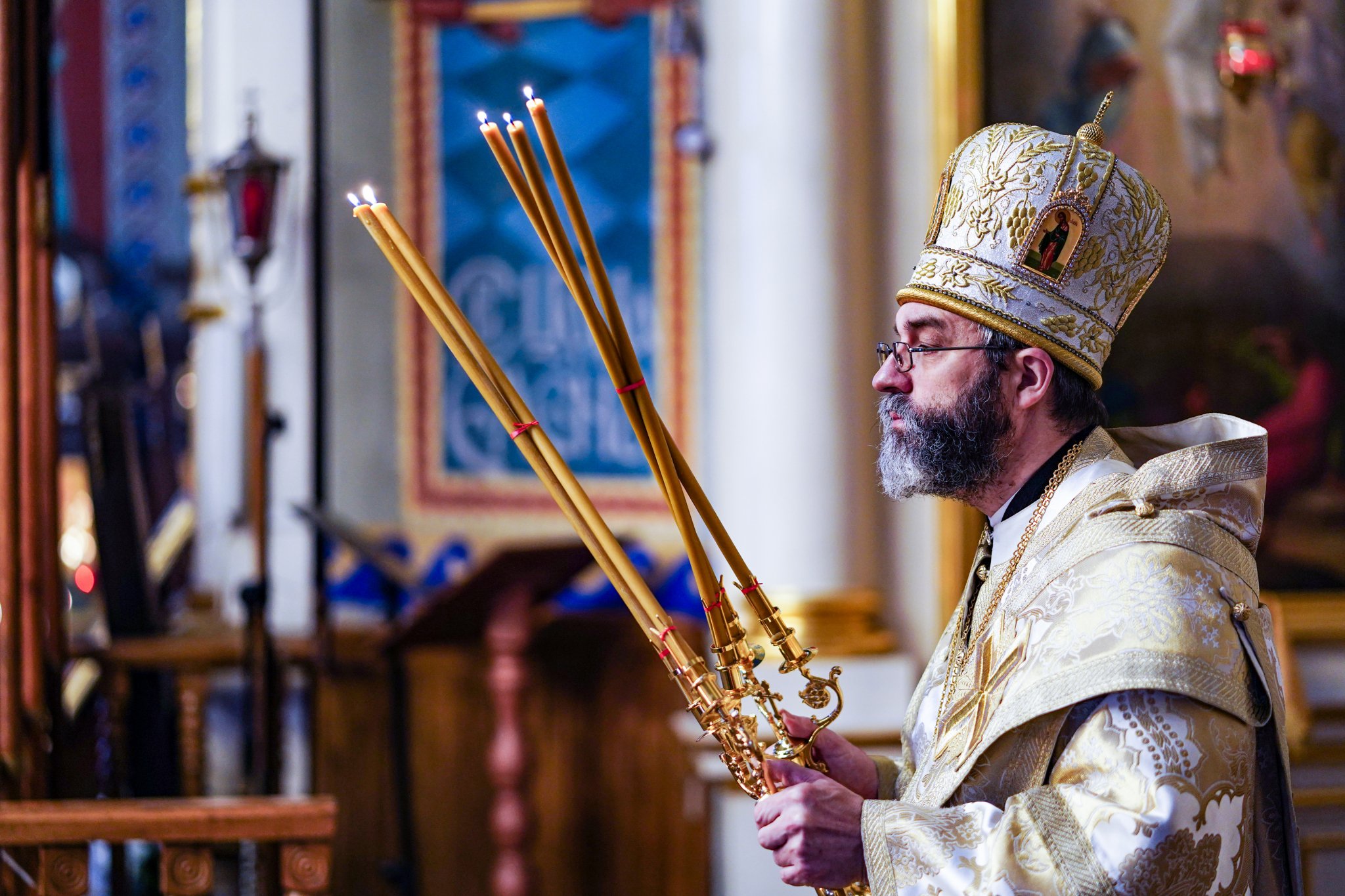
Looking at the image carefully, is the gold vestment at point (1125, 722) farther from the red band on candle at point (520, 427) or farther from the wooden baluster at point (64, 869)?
the wooden baluster at point (64, 869)

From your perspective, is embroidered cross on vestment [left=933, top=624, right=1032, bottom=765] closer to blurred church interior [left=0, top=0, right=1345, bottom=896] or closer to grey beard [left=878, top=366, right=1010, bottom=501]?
grey beard [left=878, top=366, right=1010, bottom=501]

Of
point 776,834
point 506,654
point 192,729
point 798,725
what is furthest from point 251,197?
point 776,834

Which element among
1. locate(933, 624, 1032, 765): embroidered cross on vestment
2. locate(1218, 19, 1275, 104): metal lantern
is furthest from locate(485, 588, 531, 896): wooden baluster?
locate(933, 624, 1032, 765): embroidered cross on vestment

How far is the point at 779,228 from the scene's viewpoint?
12.2 feet

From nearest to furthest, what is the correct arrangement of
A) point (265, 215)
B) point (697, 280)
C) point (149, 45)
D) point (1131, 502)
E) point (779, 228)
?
point (1131, 502) → point (779, 228) → point (265, 215) → point (697, 280) → point (149, 45)

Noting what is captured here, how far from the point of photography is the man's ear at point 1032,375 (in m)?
1.88

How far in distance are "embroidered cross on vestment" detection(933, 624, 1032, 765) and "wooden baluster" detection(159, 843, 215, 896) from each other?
1.25 meters

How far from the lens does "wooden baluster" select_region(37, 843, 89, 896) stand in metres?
2.35

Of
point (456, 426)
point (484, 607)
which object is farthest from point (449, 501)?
point (484, 607)

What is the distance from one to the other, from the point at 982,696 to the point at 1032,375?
0.43m

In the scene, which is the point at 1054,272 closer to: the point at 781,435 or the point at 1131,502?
the point at 1131,502

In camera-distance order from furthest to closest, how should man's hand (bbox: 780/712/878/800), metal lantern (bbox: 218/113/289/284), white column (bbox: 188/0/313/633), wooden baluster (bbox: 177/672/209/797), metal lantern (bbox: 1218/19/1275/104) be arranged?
white column (bbox: 188/0/313/633) → wooden baluster (bbox: 177/672/209/797) → metal lantern (bbox: 218/113/289/284) → metal lantern (bbox: 1218/19/1275/104) → man's hand (bbox: 780/712/878/800)

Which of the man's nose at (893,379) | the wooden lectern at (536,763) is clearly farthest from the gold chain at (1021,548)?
the wooden lectern at (536,763)

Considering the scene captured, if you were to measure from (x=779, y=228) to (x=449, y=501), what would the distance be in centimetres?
194
